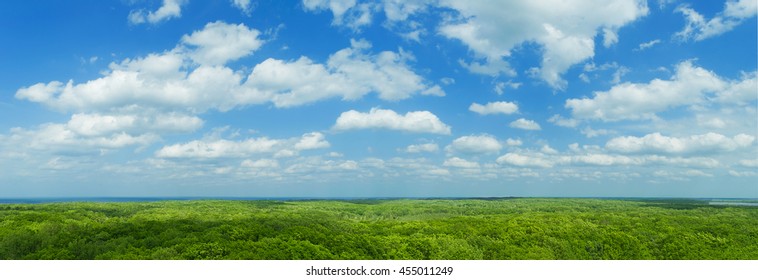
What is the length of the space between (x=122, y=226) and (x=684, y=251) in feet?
117

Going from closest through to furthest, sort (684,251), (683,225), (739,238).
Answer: (684,251) < (739,238) < (683,225)

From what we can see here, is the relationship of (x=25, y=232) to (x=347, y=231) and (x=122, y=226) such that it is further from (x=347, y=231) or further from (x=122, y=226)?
(x=347, y=231)

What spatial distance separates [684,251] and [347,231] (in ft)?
74.6

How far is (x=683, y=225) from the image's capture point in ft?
143

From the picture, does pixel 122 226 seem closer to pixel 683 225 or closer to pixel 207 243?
pixel 207 243

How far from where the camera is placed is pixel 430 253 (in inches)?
1207
